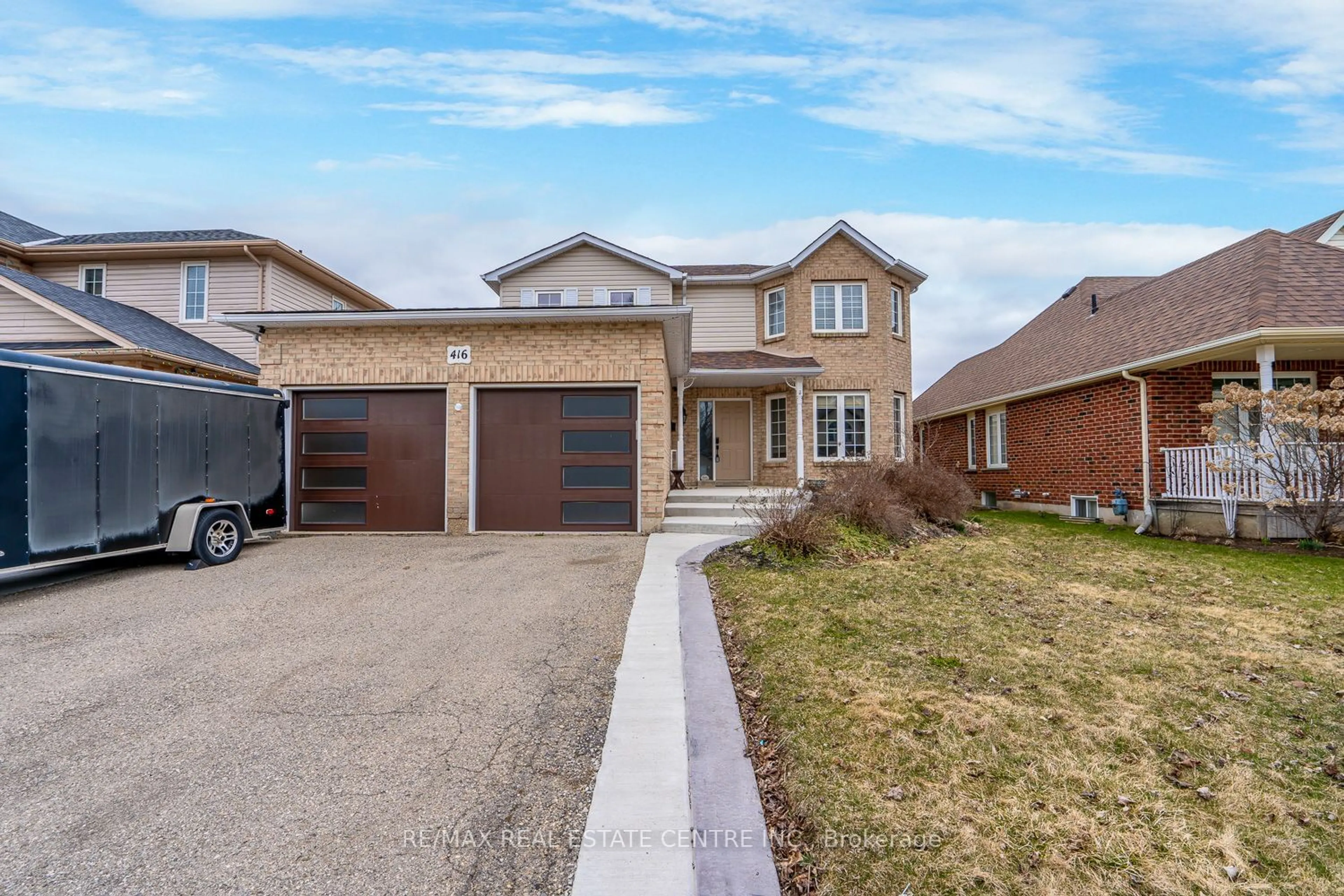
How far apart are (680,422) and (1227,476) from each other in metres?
10.2

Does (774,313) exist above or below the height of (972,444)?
above

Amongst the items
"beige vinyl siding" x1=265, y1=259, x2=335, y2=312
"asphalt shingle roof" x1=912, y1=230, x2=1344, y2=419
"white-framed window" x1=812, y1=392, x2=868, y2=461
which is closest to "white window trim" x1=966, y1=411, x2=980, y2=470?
"asphalt shingle roof" x1=912, y1=230, x2=1344, y2=419

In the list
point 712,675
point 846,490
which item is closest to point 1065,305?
point 846,490

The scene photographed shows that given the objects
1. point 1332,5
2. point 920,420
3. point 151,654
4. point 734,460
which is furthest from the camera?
point 920,420

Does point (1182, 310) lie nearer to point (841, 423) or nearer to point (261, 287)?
point (841, 423)

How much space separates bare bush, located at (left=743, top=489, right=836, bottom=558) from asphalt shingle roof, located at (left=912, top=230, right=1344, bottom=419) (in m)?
7.37

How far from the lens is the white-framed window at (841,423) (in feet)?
50.9

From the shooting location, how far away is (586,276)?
1603 cm

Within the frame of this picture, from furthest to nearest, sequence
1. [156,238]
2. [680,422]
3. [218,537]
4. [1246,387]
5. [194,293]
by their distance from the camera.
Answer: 1. [156,238]
2. [194,293]
3. [680,422]
4. [1246,387]
5. [218,537]

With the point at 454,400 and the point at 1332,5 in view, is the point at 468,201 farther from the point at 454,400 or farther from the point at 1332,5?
the point at 1332,5

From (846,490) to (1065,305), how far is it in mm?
13710

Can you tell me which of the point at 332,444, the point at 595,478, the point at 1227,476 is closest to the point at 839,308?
the point at 1227,476

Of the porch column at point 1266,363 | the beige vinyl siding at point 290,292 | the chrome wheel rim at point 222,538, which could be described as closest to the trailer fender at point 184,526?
the chrome wheel rim at point 222,538

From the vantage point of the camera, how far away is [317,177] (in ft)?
44.6
